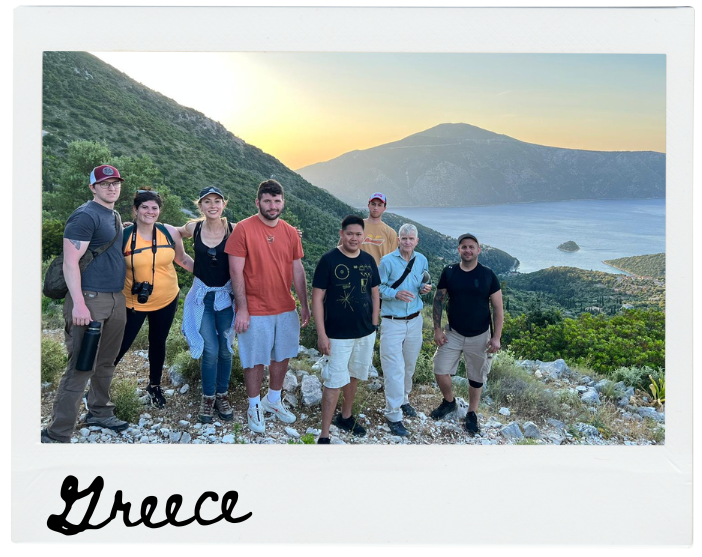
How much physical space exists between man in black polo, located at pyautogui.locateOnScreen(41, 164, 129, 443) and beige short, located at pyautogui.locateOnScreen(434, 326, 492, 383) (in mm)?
2598

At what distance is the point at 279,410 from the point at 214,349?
2.56 ft

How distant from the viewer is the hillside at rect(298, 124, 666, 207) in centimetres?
637

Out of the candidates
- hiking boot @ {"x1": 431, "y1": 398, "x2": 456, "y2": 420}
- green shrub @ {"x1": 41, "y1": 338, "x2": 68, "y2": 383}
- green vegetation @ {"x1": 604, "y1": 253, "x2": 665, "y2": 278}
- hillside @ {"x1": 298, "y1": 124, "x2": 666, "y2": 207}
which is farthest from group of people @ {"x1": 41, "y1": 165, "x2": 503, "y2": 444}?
hillside @ {"x1": 298, "y1": 124, "x2": 666, "y2": 207}

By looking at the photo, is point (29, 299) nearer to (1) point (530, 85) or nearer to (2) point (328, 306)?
(2) point (328, 306)

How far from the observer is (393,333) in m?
3.87

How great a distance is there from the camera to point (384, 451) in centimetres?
367

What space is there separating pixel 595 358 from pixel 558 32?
3.71 metres

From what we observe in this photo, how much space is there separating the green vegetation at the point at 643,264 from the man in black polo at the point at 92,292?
14.6 ft

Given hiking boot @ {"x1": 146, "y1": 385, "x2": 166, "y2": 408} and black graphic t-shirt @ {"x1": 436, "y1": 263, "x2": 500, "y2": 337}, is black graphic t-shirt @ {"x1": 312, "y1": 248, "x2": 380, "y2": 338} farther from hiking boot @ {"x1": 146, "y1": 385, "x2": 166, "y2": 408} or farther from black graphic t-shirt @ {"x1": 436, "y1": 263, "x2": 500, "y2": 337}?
hiking boot @ {"x1": 146, "y1": 385, "x2": 166, "y2": 408}

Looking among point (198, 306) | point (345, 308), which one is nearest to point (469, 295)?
point (345, 308)

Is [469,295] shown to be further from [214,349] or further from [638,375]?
[638,375]

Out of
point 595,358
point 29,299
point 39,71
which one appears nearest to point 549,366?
point 595,358

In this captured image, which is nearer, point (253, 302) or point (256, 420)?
point (253, 302)

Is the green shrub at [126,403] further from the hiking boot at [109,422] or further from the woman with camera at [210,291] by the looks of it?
the woman with camera at [210,291]
